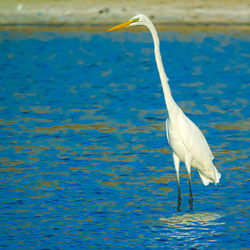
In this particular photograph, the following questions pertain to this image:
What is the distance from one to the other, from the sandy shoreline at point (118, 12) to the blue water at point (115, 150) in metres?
3.87

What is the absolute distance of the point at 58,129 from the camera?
1348cm

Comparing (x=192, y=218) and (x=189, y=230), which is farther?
(x=192, y=218)

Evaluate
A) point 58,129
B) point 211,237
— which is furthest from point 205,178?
point 58,129

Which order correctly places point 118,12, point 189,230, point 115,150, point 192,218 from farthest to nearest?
point 118,12 < point 115,150 < point 192,218 < point 189,230

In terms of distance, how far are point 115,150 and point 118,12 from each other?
54.1ft

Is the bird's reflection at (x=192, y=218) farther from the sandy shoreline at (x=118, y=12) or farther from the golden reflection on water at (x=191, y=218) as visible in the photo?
the sandy shoreline at (x=118, y=12)

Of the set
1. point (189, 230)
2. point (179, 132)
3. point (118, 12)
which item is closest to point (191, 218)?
point (189, 230)

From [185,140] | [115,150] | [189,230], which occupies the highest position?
[185,140]

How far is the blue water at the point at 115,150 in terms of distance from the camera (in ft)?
26.2

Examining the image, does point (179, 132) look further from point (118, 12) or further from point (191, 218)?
point (118, 12)

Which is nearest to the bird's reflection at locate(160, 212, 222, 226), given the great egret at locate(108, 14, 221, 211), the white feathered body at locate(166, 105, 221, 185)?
the great egret at locate(108, 14, 221, 211)

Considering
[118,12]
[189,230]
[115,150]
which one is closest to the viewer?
[189,230]

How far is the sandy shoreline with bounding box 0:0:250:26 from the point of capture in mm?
27500

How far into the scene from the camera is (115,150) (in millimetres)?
11789
